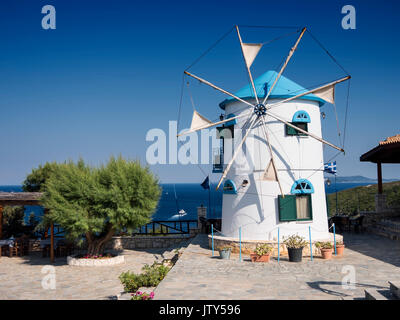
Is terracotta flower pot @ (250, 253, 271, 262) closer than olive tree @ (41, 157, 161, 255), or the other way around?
terracotta flower pot @ (250, 253, 271, 262)

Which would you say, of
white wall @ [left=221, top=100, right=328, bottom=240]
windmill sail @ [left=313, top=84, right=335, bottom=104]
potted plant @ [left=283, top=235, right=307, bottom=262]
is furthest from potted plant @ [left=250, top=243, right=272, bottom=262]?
windmill sail @ [left=313, top=84, right=335, bottom=104]

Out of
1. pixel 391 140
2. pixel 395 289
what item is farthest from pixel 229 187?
pixel 395 289

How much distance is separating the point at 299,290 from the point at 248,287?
1263 millimetres

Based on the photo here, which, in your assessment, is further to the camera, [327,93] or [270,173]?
[327,93]

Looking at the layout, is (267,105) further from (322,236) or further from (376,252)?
(376,252)

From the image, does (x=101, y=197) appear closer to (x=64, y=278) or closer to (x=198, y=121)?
(x=64, y=278)

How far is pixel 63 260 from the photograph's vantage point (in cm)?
1767

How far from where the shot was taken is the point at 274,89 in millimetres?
15914

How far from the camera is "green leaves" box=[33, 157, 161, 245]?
52.4 feet

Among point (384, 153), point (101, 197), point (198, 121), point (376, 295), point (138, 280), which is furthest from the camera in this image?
point (384, 153)

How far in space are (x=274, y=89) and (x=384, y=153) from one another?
29.3ft

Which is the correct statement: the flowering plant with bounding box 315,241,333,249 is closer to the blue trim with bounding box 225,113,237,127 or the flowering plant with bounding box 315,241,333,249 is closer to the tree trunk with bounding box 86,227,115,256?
the blue trim with bounding box 225,113,237,127

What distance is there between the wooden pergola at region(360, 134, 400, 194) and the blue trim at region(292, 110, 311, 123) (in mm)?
5308
